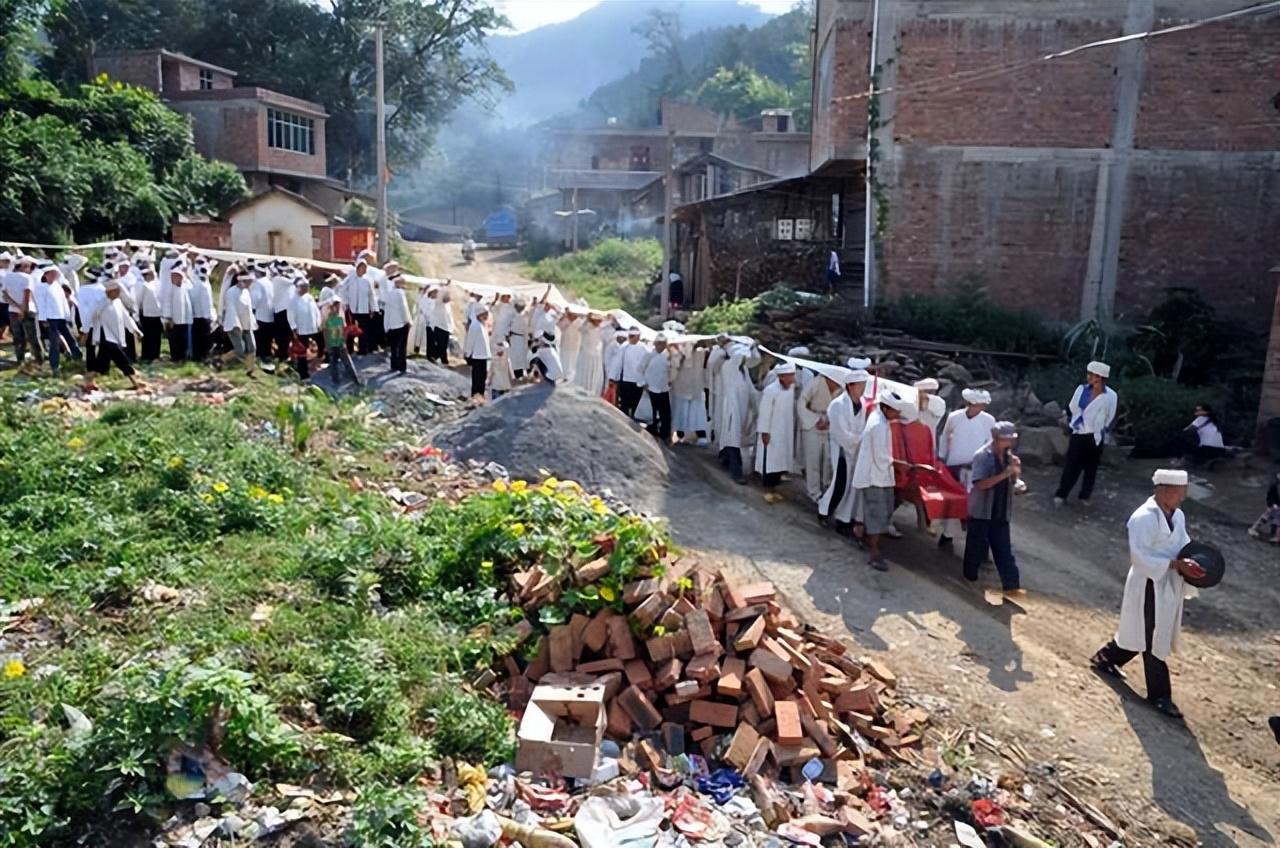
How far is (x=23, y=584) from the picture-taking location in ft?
21.7

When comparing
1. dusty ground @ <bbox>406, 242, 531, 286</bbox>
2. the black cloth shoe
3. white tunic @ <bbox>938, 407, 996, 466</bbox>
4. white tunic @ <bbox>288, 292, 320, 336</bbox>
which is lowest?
the black cloth shoe

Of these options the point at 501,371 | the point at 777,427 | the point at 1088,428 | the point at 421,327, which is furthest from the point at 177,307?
the point at 1088,428

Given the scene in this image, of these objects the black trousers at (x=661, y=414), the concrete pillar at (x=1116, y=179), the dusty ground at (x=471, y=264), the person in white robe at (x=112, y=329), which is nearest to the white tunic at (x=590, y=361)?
the black trousers at (x=661, y=414)

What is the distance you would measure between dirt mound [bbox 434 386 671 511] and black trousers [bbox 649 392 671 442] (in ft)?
2.24

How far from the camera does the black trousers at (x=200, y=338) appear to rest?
49.0ft

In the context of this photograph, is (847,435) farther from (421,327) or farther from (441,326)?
(421,327)

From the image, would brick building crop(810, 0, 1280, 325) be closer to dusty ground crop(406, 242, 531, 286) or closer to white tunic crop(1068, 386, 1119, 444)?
white tunic crop(1068, 386, 1119, 444)

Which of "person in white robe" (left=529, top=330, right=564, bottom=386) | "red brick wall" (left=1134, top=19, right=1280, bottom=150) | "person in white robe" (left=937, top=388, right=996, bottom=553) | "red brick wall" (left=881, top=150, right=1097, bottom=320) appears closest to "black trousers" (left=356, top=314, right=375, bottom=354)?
"person in white robe" (left=529, top=330, right=564, bottom=386)

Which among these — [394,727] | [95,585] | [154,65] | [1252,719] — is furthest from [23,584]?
[154,65]

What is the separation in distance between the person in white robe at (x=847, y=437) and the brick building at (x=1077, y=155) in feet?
32.3

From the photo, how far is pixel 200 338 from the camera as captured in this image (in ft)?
49.5

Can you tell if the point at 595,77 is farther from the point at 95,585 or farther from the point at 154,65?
the point at 95,585

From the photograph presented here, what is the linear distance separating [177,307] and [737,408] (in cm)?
823

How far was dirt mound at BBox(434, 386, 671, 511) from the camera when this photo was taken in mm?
10992
